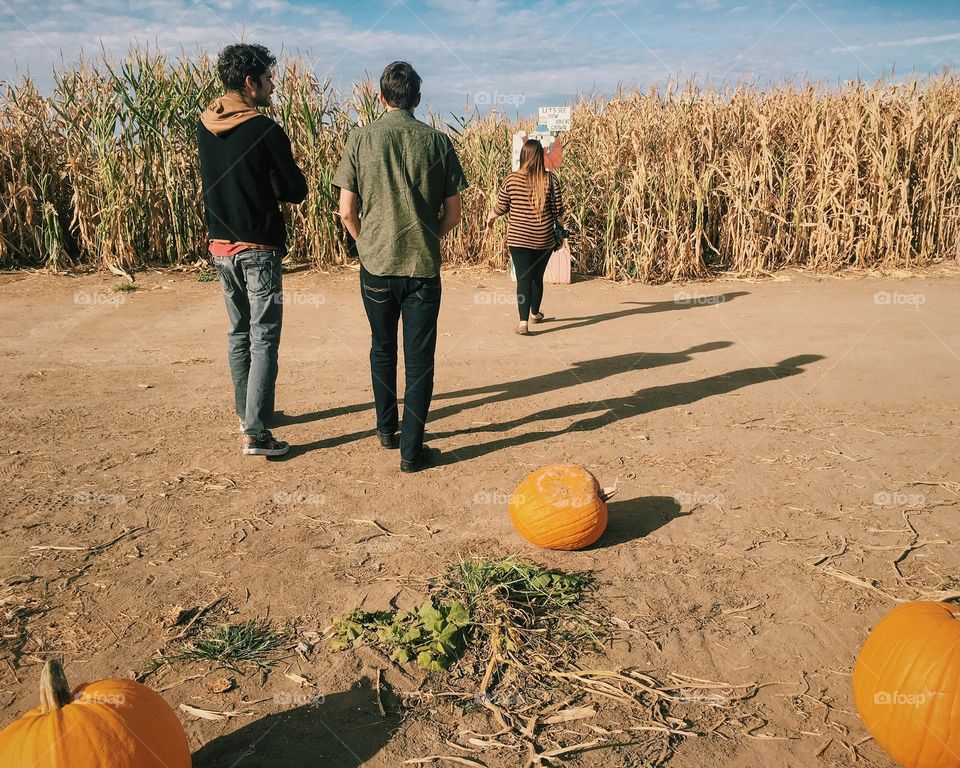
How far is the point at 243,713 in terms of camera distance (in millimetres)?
2742

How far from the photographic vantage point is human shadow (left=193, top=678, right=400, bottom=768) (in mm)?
2535

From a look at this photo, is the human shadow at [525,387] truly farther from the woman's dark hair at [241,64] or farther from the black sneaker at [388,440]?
the woman's dark hair at [241,64]

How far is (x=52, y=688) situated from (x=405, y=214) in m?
3.17

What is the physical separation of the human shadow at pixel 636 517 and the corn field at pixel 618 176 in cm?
824

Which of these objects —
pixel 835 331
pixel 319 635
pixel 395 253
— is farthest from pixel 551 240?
pixel 319 635

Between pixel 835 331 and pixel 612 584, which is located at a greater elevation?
pixel 835 331

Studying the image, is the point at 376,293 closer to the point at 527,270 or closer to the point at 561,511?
the point at 561,511

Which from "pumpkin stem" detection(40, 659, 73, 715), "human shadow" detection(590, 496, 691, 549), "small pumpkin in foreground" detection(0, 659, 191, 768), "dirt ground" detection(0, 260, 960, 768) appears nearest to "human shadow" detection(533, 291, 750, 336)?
"dirt ground" detection(0, 260, 960, 768)

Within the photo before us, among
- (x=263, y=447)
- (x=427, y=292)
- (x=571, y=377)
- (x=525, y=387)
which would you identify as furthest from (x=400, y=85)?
(x=571, y=377)

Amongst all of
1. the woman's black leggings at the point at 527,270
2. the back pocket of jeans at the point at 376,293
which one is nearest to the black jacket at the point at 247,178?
the back pocket of jeans at the point at 376,293

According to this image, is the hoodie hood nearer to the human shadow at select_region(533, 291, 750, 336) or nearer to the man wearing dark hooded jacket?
the man wearing dark hooded jacket

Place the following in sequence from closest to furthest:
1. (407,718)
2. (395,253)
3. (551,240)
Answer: (407,718), (395,253), (551,240)

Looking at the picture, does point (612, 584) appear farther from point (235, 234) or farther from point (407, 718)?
point (235, 234)

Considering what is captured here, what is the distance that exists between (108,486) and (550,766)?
3.34 m
